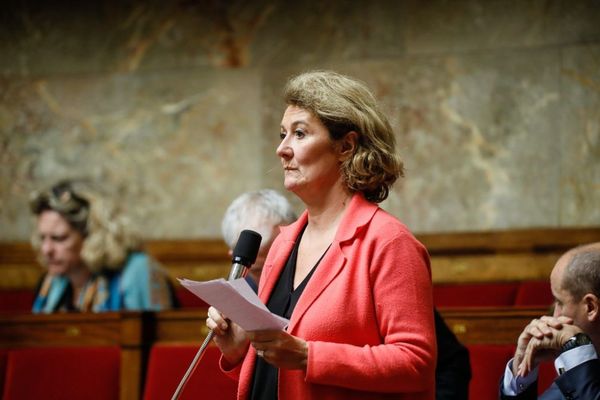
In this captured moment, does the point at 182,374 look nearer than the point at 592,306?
No

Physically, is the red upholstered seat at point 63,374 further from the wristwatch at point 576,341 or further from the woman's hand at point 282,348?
the wristwatch at point 576,341

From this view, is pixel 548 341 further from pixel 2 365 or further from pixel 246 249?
pixel 2 365

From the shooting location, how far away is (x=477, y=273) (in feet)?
16.5

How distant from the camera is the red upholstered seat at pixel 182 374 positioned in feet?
9.85

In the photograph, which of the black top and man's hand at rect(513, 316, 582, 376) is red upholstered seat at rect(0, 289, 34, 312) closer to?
the black top

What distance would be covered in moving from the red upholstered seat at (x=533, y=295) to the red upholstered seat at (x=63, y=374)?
1.71 metres

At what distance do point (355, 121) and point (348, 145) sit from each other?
64mm

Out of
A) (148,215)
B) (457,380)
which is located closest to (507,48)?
(148,215)

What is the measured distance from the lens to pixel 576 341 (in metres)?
2.27

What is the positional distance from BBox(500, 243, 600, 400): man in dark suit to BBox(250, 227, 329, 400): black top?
2.13ft

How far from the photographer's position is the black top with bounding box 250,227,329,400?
6.91 feet

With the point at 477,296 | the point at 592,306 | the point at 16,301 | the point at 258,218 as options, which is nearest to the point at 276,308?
the point at 592,306

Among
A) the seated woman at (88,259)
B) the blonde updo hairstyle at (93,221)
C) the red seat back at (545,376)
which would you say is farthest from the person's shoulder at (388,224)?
the blonde updo hairstyle at (93,221)

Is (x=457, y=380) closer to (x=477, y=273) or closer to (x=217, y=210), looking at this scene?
(x=477, y=273)
